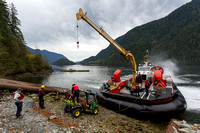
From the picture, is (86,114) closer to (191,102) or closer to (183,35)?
(191,102)

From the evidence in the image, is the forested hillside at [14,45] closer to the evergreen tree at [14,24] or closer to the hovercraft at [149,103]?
the evergreen tree at [14,24]

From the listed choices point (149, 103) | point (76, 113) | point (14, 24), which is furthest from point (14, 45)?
point (149, 103)

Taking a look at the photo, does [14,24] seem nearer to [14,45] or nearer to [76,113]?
[14,45]

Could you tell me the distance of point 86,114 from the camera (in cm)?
790

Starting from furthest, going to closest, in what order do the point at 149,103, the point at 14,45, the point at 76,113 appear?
the point at 14,45 < the point at 149,103 < the point at 76,113

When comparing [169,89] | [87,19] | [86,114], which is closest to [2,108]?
[86,114]

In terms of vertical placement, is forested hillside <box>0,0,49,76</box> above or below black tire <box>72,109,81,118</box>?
above

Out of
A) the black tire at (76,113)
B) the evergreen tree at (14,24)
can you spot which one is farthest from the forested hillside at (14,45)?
the black tire at (76,113)

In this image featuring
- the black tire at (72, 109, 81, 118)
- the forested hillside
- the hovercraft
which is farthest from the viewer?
the forested hillside

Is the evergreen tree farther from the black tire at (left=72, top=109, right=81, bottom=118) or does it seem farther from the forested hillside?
the black tire at (left=72, top=109, right=81, bottom=118)

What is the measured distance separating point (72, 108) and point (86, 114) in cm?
156

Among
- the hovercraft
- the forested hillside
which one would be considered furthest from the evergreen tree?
the hovercraft

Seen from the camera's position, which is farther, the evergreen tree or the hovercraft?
the evergreen tree

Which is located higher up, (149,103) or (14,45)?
(14,45)
